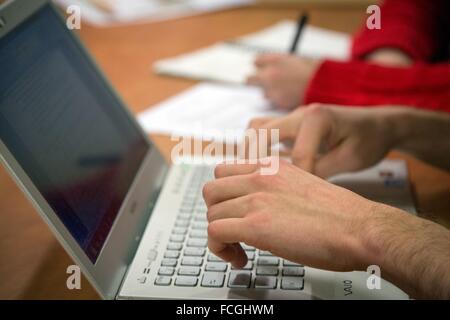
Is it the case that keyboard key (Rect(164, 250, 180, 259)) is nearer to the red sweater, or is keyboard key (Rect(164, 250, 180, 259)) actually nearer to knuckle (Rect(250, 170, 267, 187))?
knuckle (Rect(250, 170, 267, 187))

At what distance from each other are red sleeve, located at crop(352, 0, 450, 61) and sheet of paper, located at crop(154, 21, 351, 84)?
11 cm

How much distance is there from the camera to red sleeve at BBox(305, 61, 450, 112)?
34.2 inches

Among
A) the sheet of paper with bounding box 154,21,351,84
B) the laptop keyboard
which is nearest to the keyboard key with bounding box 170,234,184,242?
the laptop keyboard

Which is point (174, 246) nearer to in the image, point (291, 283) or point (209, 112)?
point (291, 283)

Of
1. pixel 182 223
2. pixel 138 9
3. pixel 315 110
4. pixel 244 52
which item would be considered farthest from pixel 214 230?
pixel 138 9

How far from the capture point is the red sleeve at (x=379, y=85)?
868 millimetres

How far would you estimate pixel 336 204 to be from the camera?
51 cm

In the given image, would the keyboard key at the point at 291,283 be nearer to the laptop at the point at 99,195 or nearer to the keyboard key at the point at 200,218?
the laptop at the point at 99,195

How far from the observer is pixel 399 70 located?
3.03 ft

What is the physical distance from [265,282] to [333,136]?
0.23 meters

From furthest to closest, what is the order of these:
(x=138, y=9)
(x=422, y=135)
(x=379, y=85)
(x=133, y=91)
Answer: (x=138, y=9)
(x=133, y=91)
(x=379, y=85)
(x=422, y=135)

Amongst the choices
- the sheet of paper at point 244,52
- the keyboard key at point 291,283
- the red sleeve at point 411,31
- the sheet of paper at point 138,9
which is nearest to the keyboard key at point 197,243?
the keyboard key at point 291,283

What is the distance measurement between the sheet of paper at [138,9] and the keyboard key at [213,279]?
100 cm
